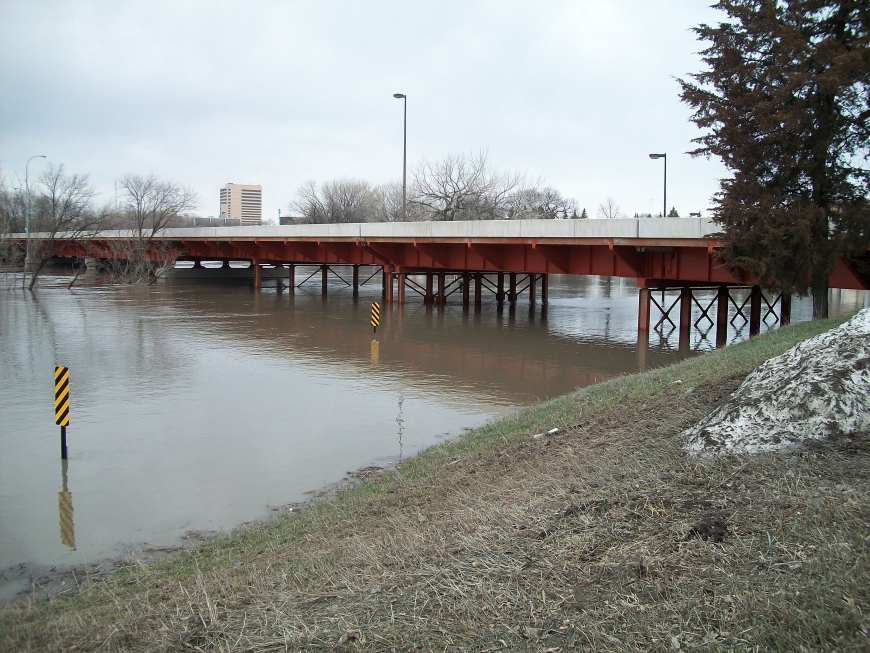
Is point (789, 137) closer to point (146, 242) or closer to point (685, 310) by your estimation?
point (685, 310)

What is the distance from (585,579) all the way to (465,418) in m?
9.69

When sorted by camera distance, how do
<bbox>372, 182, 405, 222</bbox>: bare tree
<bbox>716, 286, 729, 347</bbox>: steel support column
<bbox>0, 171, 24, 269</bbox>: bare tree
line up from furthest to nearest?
<bbox>372, 182, 405, 222</bbox>: bare tree < <bbox>0, 171, 24, 269</bbox>: bare tree < <bbox>716, 286, 729, 347</bbox>: steel support column

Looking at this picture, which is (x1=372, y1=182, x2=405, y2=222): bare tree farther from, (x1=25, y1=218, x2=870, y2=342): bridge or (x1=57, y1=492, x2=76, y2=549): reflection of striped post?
(x1=57, y1=492, x2=76, y2=549): reflection of striped post

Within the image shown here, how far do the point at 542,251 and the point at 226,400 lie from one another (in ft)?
56.2

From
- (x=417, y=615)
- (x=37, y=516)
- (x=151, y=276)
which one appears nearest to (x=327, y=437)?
(x=37, y=516)

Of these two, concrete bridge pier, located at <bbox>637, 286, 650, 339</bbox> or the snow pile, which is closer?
the snow pile

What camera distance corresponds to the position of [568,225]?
27.1m

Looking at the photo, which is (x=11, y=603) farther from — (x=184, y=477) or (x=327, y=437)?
(x=327, y=437)

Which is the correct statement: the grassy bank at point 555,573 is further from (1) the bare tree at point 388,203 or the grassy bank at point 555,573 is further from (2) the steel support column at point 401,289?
(1) the bare tree at point 388,203

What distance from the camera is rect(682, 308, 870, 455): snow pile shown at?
564 cm

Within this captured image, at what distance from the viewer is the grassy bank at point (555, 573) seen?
11.6 ft

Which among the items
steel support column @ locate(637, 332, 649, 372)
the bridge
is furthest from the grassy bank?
the bridge

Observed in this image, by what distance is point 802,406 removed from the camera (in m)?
5.84

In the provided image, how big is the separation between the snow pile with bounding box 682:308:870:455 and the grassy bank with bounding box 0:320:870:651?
0.69 ft
